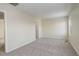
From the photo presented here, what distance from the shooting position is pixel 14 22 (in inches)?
184

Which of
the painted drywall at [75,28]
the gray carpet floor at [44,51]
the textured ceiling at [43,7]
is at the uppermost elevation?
the textured ceiling at [43,7]

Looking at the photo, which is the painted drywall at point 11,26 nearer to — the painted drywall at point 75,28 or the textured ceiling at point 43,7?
the textured ceiling at point 43,7

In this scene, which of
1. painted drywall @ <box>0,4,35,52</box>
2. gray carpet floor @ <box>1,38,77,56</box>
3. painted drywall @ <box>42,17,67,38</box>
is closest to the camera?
gray carpet floor @ <box>1,38,77,56</box>

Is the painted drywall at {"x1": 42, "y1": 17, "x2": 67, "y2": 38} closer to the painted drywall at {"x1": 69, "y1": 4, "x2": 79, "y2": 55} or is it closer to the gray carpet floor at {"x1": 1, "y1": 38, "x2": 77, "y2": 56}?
the painted drywall at {"x1": 69, "y1": 4, "x2": 79, "y2": 55}

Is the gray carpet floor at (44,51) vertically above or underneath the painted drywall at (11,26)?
underneath

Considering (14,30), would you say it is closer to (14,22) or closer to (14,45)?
(14,22)

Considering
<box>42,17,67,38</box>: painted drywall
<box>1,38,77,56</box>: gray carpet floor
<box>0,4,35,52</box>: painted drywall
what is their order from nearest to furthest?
<box>1,38,77,56</box>: gray carpet floor < <box>0,4,35,52</box>: painted drywall < <box>42,17,67,38</box>: painted drywall

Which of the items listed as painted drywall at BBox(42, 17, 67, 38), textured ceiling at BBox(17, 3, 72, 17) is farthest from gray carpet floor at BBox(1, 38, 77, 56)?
painted drywall at BBox(42, 17, 67, 38)

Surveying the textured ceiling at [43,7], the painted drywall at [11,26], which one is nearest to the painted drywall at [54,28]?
the textured ceiling at [43,7]

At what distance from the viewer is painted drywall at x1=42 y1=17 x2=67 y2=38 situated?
9.18 meters

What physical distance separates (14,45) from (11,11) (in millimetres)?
1595

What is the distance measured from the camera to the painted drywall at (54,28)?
9.18 metres

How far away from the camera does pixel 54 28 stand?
31.3 feet

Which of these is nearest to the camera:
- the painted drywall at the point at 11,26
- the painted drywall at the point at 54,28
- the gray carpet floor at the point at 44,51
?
the gray carpet floor at the point at 44,51
